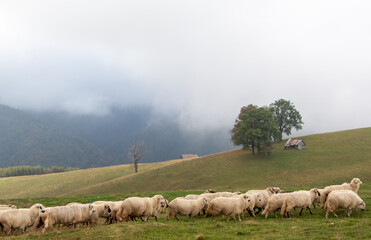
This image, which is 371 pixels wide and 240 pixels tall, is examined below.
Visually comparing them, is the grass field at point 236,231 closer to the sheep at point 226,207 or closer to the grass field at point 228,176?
the sheep at point 226,207

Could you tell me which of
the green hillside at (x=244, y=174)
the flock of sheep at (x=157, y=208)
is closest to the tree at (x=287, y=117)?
the green hillside at (x=244, y=174)

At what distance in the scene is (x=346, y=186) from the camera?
20.8 metres

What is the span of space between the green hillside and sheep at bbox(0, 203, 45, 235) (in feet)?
116

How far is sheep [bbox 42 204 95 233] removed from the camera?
1530cm

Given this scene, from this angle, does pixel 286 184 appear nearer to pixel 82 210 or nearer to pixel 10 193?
pixel 82 210

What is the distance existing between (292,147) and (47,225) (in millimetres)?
64335

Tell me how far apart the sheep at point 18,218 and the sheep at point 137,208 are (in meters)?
4.48

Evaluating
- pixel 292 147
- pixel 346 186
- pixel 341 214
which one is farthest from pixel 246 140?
pixel 341 214

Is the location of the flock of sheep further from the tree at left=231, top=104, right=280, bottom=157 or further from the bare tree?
the bare tree

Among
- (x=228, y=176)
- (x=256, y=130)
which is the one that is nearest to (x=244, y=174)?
(x=228, y=176)

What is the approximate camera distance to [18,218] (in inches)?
609

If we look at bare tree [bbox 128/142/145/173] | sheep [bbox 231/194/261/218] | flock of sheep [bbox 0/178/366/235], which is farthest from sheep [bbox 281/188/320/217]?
bare tree [bbox 128/142/145/173]

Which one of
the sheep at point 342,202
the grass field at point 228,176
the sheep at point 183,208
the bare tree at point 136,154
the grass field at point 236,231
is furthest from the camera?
the bare tree at point 136,154

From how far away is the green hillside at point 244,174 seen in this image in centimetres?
4979
